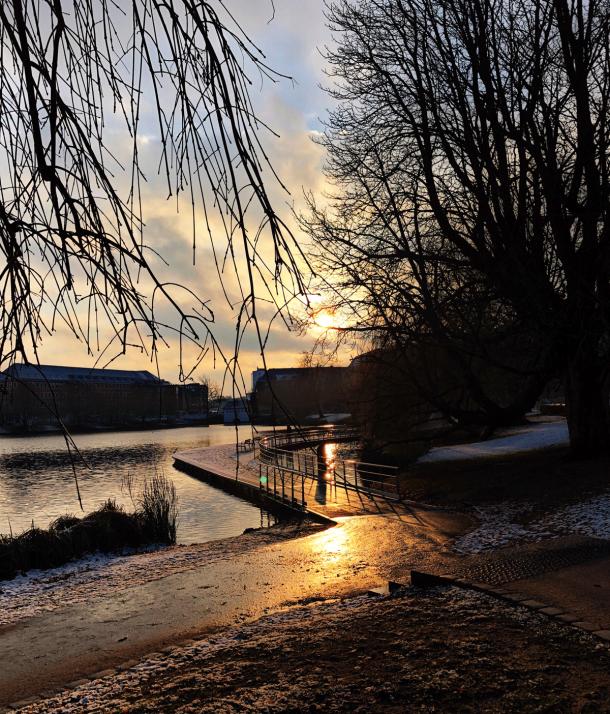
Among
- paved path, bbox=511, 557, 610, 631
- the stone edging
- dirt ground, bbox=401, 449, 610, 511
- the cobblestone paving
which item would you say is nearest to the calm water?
dirt ground, bbox=401, 449, 610, 511

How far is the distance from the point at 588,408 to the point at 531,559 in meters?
8.72

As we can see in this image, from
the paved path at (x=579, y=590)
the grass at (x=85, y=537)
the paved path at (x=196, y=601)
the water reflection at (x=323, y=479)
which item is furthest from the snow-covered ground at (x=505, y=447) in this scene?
the paved path at (x=579, y=590)

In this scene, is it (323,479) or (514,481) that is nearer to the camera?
(323,479)

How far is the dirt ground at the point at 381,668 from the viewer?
4.28 metres

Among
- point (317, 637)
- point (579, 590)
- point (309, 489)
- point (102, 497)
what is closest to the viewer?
point (317, 637)

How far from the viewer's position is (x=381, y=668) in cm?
480

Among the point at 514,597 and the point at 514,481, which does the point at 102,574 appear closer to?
the point at 514,597

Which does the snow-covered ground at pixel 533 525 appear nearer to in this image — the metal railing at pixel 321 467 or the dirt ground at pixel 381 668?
the metal railing at pixel 321 467

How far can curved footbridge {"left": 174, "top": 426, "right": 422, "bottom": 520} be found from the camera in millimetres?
15188

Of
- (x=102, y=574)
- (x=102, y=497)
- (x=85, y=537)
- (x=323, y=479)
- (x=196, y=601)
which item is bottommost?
(x=102, y=497)

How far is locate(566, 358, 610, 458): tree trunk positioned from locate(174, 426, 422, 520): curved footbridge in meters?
4.98

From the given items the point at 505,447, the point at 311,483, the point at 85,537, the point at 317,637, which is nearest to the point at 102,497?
the point at 311,483

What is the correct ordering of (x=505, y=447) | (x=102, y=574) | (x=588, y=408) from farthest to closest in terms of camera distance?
(x=505, y=447), (x=588, y=408), (x=102, y=574)

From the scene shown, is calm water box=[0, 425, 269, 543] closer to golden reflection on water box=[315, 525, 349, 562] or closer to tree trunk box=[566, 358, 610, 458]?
golden reflection on water box=[315, 525, 349, 562]
